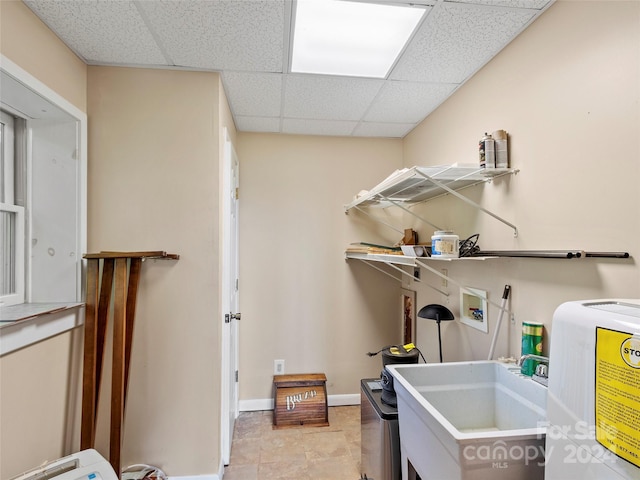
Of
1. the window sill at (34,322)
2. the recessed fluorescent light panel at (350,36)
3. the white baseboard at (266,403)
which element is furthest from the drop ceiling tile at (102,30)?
the white baseboard at (266,403)

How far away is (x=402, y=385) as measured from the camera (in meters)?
1.29

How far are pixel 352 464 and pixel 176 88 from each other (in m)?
2.56

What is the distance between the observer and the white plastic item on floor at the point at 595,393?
58 cm

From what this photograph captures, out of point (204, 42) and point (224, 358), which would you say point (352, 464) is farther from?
point (204, 42)

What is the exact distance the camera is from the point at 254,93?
6.82 feet

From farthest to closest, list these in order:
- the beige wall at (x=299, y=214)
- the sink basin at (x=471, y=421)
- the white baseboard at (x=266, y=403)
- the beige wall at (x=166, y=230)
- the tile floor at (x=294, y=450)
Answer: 1. the white baseboard at (x=266, y=403)
2. the tile floor at (x=294, y=450)
3. the beige wall at (x=166, y=230)
4. the beige wall at (x=299, y=214)
5. the sink basin at (x=471, y=421)

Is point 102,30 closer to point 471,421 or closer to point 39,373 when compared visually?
point 39,373

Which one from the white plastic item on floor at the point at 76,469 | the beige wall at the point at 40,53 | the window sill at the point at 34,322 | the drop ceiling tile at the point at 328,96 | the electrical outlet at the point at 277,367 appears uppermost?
the drop ceiling tile at the point at 328,96

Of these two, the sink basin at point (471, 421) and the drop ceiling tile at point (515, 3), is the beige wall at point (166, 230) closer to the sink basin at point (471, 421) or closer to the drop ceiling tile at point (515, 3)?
the sink basin at point (471, 421)

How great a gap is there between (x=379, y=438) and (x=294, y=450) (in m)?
0.92

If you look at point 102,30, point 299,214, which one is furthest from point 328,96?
point 102,30

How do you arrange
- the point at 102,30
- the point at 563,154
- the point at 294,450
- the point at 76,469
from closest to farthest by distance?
the point at 563,154 < the point at 76,469 < the point at 102,30 < the point at 294,450

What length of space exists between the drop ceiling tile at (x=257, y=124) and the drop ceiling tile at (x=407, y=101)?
0.74 m

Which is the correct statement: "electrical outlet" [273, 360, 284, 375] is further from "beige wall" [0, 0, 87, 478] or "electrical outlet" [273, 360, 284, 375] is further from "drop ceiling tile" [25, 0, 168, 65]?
"drop ceiling tile" [25, 0, 168, 65]
